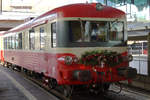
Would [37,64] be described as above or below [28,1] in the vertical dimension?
below

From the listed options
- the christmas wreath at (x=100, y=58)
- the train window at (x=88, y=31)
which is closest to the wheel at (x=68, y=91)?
the christmas wreath at (x=100, y=58)

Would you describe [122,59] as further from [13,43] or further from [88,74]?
[13,43]

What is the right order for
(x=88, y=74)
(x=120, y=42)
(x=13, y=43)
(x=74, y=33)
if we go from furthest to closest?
(x=13, y=43)
(x=120, y=42)
(x=74, y=33)
(x=88, y=74)

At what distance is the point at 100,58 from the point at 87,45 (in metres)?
0.55

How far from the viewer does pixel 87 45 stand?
7.32m

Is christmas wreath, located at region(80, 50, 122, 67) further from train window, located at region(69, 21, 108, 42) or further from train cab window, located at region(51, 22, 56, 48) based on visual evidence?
train cab window, located at region(51, 22, 56, 48)

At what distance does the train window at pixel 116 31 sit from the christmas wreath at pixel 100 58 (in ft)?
1.87

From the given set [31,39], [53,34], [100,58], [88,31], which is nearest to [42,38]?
[53,34]

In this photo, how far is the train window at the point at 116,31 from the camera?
25.3 feet

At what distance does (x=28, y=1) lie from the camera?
7431 centimetres

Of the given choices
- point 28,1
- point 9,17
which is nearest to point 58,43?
point 9,17

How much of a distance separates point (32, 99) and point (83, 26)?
9.25 feet

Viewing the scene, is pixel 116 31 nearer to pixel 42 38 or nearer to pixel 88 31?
pixel 88 31

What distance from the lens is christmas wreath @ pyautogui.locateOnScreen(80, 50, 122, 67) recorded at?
713cm
